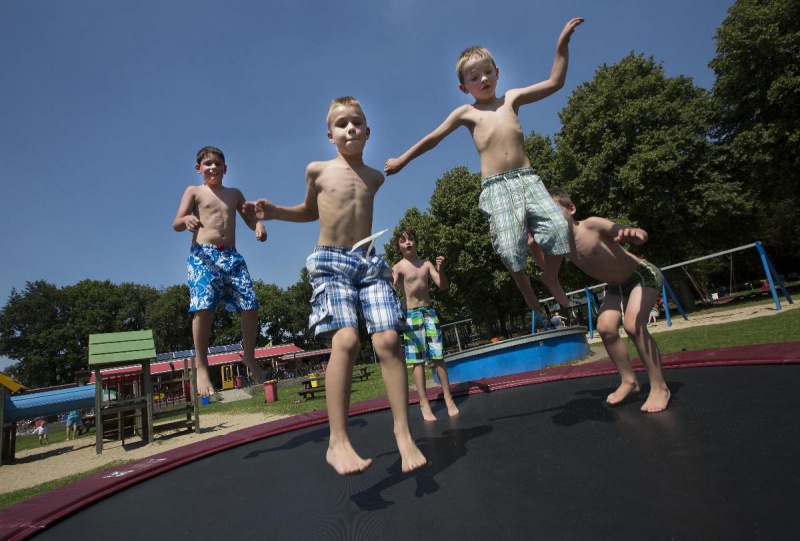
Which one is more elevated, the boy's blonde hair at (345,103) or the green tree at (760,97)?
the green tree at (760,97)

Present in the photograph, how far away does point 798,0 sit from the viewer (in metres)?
12.9

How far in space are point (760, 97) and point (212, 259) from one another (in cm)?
1774

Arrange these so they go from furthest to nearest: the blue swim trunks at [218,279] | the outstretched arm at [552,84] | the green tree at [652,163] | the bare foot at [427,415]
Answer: the green tree at [652,163] < the bare foot at [427,415] < the blue swim trunks at [218,279] < the outstretched arm at [552,84]

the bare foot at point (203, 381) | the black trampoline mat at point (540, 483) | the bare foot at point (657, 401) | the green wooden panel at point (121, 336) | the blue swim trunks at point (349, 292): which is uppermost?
the green wooden panel at point (121, 336)

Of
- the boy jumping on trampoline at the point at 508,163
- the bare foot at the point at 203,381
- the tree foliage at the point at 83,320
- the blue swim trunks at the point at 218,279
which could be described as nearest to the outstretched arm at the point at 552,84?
the boy jumping on trampoline at the point at 508,163

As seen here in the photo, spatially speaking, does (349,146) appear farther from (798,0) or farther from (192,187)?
(798,0)

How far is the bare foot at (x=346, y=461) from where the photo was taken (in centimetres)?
173

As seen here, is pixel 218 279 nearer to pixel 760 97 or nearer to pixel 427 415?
pixel 427 415

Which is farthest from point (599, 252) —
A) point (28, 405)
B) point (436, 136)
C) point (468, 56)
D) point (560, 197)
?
point (28, 405)

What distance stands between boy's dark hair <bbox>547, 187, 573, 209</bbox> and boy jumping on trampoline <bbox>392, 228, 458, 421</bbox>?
1039mm

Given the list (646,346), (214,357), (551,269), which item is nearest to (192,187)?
(551,269)

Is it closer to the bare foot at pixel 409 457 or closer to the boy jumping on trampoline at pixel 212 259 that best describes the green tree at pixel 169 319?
the boy jumping on trampoline at pixel 212 259

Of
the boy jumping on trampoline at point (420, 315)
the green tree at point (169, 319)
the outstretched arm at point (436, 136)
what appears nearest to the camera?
the outstretched arm at point (436, 136)

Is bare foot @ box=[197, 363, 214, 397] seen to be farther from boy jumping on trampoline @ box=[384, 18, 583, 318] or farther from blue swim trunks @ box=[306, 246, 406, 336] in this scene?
boy jumping on trampoline @ box=[384, 18, 583, 318]
